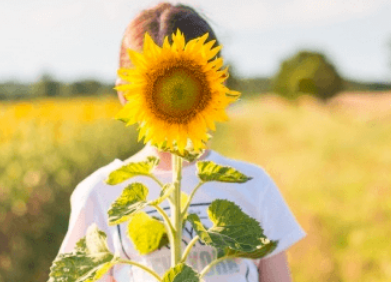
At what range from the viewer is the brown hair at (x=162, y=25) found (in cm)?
186

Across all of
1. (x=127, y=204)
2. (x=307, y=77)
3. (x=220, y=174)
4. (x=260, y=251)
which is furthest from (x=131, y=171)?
(x=307, y=77)

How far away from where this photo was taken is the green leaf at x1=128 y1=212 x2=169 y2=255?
5.24 ft

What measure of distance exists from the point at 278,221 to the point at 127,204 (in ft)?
2.47

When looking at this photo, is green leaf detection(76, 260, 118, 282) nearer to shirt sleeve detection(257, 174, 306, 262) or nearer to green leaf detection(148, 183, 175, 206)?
green leaf detection(148, 183, 175, 206)

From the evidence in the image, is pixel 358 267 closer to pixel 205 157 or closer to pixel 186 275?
pixel 205 157

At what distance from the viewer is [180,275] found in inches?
50.4

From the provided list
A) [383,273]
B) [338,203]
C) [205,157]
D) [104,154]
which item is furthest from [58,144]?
[205,157]

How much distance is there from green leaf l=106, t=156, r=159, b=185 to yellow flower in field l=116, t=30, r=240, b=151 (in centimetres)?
12

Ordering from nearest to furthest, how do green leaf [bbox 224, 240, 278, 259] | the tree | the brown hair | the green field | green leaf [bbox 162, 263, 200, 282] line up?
green leaf [bbox 162, 263, 200, 282] < green leaf [bbox 224, 240, 278, 259] < the brown hair < the green field < the tree

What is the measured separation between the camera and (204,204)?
1966 millimetres

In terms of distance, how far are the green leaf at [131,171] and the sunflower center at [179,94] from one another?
15 cm

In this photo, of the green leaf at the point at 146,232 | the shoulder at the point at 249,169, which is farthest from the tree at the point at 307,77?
the green leaf at the point at 146,232

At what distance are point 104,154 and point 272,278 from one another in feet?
27.0

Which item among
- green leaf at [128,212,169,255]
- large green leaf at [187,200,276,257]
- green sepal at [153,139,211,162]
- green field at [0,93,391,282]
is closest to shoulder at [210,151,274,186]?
green field at [0,93,391,282]
